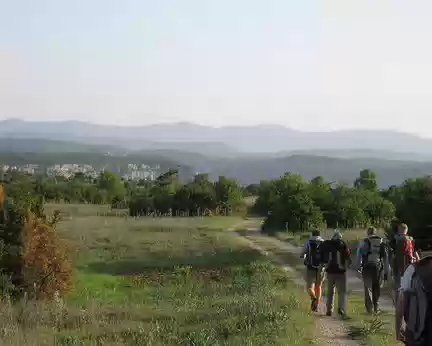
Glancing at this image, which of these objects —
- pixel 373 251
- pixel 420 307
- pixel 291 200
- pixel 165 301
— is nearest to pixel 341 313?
pixel 373 251

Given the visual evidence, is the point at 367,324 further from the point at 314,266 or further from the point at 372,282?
the point at 314,266

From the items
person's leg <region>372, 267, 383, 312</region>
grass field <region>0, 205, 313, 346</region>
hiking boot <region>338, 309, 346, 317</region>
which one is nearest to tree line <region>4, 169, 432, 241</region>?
grass field <region>0, 205, 313, 346</region>

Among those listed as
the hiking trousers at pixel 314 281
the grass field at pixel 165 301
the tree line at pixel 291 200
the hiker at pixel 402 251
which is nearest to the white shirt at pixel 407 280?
the grass field at pixel 165 301

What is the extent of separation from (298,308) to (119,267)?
1461 cm

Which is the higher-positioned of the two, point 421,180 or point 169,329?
point 421,180

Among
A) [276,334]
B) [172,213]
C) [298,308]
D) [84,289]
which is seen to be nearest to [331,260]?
[298,308]

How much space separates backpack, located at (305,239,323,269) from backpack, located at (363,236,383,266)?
939 millimetres

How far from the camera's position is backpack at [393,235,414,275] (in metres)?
12.1

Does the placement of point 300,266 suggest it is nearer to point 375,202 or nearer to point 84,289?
point 84,289

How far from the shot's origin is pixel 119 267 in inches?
1034

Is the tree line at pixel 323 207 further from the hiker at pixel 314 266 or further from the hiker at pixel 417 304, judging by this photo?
the hiker at pixel 417 304

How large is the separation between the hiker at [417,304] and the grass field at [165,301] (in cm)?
351

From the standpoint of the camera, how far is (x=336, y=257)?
12.7 metres

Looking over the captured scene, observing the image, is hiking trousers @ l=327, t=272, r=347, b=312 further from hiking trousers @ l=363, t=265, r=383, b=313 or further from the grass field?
the grass field
